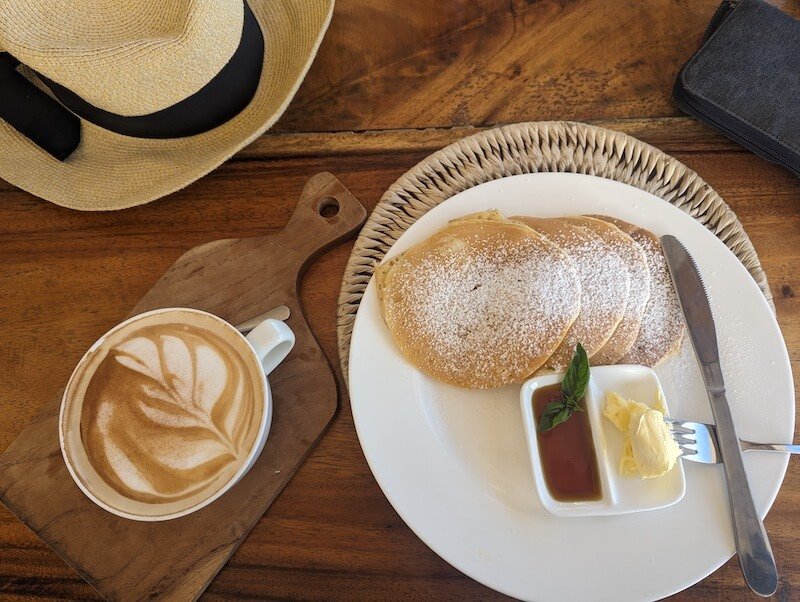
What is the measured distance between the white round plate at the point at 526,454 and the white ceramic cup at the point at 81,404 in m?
0.16

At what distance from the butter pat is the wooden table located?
416 millimetres

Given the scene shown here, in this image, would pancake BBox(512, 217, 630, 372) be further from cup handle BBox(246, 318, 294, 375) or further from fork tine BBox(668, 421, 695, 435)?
cup handle BBox(246, 318, 294, 375)

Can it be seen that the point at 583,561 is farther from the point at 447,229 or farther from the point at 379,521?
the point at 447,229

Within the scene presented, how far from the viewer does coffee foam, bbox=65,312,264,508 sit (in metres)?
0.97

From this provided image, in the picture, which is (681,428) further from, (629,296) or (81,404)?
(81,404)

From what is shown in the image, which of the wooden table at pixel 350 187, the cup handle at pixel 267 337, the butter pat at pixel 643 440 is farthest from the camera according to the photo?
the wooden table at pixel 350 187

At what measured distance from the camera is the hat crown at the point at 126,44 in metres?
0.96

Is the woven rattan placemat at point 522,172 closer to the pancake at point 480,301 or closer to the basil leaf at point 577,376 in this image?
the pancake at point 480,301

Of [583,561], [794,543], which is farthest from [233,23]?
[794,543]

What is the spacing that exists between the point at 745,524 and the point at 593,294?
46 cm

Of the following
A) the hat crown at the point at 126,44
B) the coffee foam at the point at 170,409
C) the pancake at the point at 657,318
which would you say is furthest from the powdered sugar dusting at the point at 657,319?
the hat crown at the point at 126,44

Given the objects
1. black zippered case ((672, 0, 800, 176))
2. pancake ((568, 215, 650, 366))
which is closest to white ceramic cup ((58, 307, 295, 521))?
pancake ((568, 215, 650, 366))

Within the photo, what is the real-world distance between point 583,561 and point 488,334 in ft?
1.38

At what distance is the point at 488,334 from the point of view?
3.40 ft
